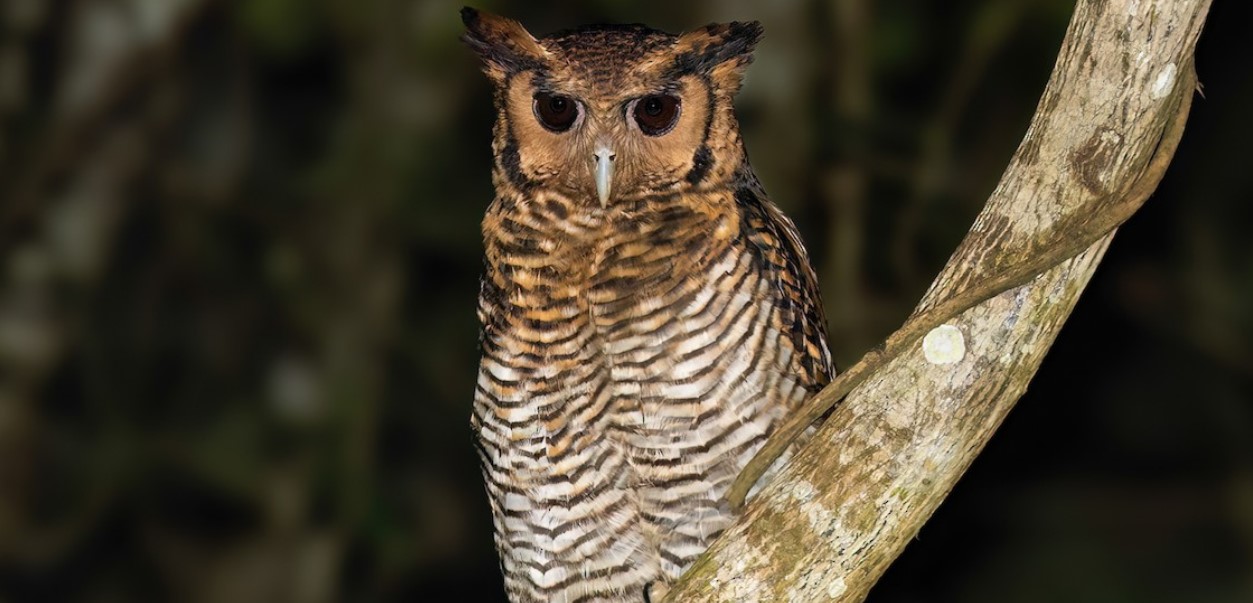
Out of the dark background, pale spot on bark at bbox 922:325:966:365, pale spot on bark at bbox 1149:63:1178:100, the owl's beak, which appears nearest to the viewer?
pale spot on bark at bbox 1149:63:1178:100

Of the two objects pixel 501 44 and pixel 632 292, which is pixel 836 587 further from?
pixel 501 44

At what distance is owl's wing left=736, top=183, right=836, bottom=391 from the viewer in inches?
69.8

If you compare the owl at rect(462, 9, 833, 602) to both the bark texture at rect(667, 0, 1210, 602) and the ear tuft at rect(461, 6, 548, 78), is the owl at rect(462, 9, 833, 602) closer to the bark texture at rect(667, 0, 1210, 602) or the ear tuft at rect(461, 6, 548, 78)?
the ear tuft at rect(461, 6, 548, 78)

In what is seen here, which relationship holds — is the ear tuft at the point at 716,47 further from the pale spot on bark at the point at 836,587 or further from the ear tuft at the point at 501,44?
the pale spot on bark at the point at 836,587

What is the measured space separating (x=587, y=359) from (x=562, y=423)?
10cm

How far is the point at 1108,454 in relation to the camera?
366 cm

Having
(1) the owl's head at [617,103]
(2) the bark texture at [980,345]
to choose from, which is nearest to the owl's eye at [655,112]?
(1) the owl's head at [617,103]

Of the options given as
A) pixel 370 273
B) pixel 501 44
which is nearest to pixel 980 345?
pixel 501 44

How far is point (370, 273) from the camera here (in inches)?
126

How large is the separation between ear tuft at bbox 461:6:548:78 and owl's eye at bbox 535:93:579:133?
0.04 metres

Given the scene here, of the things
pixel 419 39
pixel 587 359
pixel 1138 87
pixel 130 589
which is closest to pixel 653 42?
pixel 587 359

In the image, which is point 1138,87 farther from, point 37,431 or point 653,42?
point 37,431

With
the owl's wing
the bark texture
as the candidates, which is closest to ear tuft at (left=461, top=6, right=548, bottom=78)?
the owl's wing

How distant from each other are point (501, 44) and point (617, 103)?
0.58 feet
